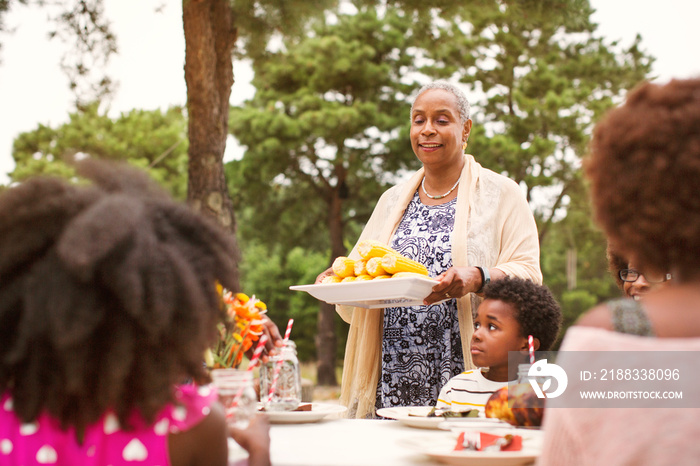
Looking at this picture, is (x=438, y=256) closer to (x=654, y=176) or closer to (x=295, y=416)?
(x=295, y=416)

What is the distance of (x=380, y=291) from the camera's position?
2805 millimetres

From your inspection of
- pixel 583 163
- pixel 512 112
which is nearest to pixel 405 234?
pixel 583 163

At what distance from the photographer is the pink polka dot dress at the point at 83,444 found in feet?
4.18

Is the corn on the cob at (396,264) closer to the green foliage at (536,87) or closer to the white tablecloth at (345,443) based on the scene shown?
the white tablecloth at (345,443)

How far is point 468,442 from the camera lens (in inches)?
66.9

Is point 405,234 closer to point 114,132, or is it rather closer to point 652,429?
point 652,429

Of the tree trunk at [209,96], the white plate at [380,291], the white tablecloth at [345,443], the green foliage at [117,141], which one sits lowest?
the white tablecloth at [345,443]

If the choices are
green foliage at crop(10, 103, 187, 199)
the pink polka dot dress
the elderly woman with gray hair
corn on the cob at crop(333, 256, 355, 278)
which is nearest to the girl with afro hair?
the pink polka dot dress

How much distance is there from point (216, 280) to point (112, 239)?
292 mm

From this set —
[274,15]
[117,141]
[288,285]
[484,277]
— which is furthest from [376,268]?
[117,141]

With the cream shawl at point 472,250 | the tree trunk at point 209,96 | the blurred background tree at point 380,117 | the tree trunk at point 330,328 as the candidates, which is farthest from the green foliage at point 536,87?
the cream shawl at point 472,250

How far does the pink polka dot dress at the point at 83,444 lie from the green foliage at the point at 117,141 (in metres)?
19.3

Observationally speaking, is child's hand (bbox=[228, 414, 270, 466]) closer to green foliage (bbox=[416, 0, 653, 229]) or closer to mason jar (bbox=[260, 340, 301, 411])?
mason jar (bbox=[260, 340, 301, 411])

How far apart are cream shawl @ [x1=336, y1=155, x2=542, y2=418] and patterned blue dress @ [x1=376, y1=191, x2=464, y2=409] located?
0.21 feet
